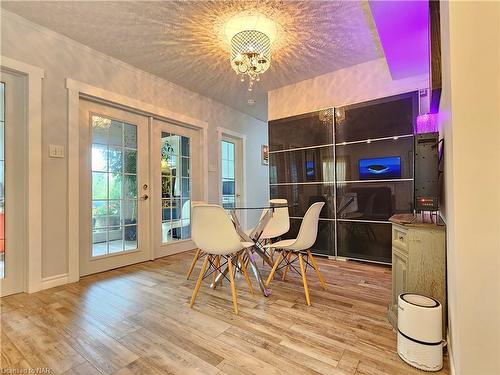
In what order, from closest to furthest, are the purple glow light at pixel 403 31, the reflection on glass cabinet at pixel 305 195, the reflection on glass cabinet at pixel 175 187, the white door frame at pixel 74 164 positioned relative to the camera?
1. the purple glow light at pixel 403 31
2. the white door frame at pixel 74 164
3. the reflection on glass cabinet at pixel 305 195
4. the reflection on glass cabinet at pixel 175 187

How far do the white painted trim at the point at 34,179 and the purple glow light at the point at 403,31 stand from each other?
3.02 m

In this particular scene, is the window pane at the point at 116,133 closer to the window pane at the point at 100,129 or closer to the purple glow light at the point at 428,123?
the window pane at the point at 100,129

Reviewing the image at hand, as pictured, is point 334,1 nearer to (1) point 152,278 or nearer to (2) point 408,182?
(2) point 408,182

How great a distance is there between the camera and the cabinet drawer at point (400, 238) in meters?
1.66

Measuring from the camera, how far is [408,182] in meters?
2.97

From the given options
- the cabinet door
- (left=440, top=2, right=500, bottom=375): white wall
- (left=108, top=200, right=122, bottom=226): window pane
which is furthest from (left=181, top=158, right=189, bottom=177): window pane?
(left=440, top=2, right=500, bottom=375): white wall

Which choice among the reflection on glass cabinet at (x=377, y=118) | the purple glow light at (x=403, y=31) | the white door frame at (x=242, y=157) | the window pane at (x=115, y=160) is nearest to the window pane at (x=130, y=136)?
the window pane at (x=115, y=160)

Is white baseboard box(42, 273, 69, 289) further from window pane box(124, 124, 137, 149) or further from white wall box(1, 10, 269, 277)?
window pane box(124, 124, 137, 149)

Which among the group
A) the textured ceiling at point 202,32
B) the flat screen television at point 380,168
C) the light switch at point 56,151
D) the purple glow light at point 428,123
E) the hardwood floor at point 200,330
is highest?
the textured ceiling at point 202,32

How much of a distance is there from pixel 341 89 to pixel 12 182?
3914 millimetres

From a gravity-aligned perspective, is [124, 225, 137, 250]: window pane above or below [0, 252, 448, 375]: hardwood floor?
above

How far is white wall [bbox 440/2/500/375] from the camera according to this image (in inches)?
37.4

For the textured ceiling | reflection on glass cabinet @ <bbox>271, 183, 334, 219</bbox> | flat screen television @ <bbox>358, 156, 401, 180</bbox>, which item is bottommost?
reflection on glass cabinet @ <bbox>271, 183, 334, 219</bbox>

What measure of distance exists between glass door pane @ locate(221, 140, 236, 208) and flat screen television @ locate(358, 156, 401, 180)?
253 centimetres
